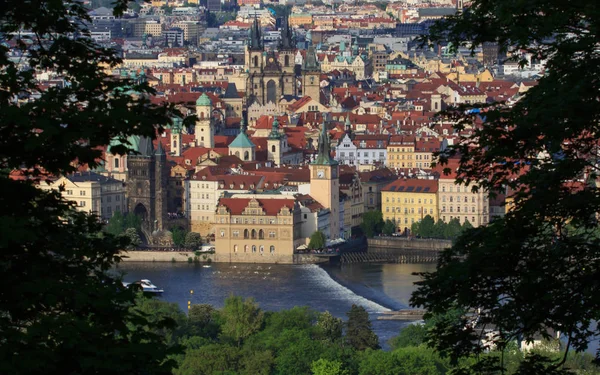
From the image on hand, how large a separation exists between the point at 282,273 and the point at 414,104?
3880 cm

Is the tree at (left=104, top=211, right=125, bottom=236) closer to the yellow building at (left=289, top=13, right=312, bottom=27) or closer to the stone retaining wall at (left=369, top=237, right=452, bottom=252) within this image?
the stone retaining wall at (left=369, top=237, right=452, bottom=252)

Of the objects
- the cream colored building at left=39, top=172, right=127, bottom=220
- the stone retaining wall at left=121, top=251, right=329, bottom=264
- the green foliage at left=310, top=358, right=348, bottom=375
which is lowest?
the green foliage at left=310, top=358, right=348, bottom=375

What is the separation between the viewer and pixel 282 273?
41406 mm

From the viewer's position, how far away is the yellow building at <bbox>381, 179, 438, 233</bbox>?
165 feet

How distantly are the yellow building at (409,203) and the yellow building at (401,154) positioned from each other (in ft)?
28.3

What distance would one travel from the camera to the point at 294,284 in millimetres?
38844

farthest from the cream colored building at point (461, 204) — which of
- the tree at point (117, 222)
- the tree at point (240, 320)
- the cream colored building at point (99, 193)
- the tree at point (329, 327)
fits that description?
the tree at point (240, 320)

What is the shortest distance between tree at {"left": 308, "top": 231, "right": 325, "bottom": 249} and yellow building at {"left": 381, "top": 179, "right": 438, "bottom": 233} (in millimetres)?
5447

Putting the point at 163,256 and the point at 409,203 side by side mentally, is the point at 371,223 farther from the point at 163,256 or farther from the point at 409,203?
the point at 163,256

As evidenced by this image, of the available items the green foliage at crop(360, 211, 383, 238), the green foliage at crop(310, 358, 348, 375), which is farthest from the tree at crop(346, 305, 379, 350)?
the green foliage at crop(360, 211, 383, 238)

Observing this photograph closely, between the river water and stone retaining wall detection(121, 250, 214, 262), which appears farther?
stone retaining wall detection(121, 250, 214, 262)

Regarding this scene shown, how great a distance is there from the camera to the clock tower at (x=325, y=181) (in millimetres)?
47691

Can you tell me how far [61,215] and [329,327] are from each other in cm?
2100

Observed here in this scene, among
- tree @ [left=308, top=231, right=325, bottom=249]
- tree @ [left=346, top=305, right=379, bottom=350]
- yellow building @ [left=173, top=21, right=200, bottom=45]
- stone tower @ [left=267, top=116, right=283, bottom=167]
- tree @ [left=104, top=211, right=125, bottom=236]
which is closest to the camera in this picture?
tree @ [left=346, top=305, right=379, bottom=350]
